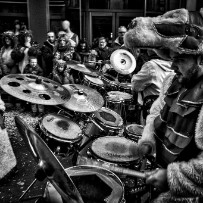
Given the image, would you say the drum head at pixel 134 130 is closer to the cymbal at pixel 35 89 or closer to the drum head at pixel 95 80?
the cymbal at pixel 35 89

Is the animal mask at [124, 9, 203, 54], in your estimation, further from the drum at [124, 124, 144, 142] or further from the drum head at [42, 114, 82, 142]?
the drum head at [42, 114, 82, 142]

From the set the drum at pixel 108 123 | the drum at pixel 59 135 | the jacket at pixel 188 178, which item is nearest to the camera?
the jacket at pixel 188 178

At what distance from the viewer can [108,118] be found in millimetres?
4012

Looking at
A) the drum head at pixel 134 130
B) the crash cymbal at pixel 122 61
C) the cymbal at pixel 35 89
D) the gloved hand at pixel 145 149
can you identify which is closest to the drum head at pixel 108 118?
the drum head at pixel 134 130

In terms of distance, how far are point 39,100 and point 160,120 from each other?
235 centimetres

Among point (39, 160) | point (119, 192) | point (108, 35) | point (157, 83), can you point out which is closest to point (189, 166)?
point (119, 192)

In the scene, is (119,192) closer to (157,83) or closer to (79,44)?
(157,83)

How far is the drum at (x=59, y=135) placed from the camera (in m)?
3.41

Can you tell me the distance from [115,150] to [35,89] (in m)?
2.04

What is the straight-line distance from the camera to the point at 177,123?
5.66ft

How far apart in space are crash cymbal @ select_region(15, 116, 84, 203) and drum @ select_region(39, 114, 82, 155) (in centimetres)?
190

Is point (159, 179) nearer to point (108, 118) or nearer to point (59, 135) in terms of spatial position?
point (59, 135)

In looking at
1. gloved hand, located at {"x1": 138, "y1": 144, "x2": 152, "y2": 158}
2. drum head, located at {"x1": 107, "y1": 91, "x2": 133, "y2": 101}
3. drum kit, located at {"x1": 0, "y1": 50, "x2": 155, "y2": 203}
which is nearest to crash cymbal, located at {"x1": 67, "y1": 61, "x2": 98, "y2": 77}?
drum kit, located at {"x1": 0, "y1": 50, "x2": 155, "y2": 203}

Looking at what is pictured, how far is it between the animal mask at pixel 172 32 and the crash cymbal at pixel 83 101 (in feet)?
8.58
